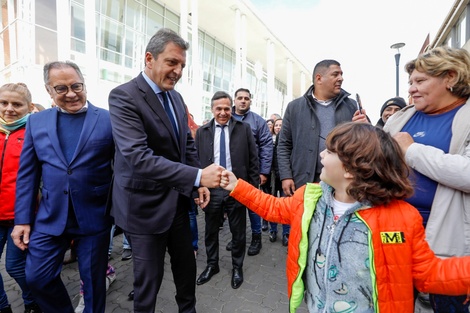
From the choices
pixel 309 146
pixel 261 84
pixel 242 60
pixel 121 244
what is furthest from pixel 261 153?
pixel 261 84

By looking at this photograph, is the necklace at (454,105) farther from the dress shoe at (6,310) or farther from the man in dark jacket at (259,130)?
the dress shoe at (6,310)

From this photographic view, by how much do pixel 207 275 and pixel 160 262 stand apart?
4.88 feet

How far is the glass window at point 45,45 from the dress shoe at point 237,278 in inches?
447

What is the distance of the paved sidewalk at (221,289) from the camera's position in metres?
2.90

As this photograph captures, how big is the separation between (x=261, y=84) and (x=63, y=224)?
95.3ft

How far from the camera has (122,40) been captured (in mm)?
15117

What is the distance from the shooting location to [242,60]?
803 inches

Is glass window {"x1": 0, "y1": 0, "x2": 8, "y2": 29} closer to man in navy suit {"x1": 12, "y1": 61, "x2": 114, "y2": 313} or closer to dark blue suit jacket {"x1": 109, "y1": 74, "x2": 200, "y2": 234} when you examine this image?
man in navy suit {"x1": 12, "y1": 61, "x2": 114, "y2": 313}

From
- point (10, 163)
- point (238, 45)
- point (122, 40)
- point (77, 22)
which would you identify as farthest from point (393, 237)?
point (238, 45)

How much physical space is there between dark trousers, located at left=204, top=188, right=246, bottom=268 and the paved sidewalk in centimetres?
31

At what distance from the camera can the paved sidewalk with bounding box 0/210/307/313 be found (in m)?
2.90

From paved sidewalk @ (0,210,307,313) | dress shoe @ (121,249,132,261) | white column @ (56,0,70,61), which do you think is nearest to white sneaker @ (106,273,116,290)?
paved sidewalk @ (0,210,307,313)

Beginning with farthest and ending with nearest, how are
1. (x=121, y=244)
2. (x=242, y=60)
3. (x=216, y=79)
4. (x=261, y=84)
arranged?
(x=261, y=84) → (x=216, y=79) → (x=242, y=60) → (x=121, y=244)

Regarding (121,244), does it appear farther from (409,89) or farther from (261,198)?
(409,89)
